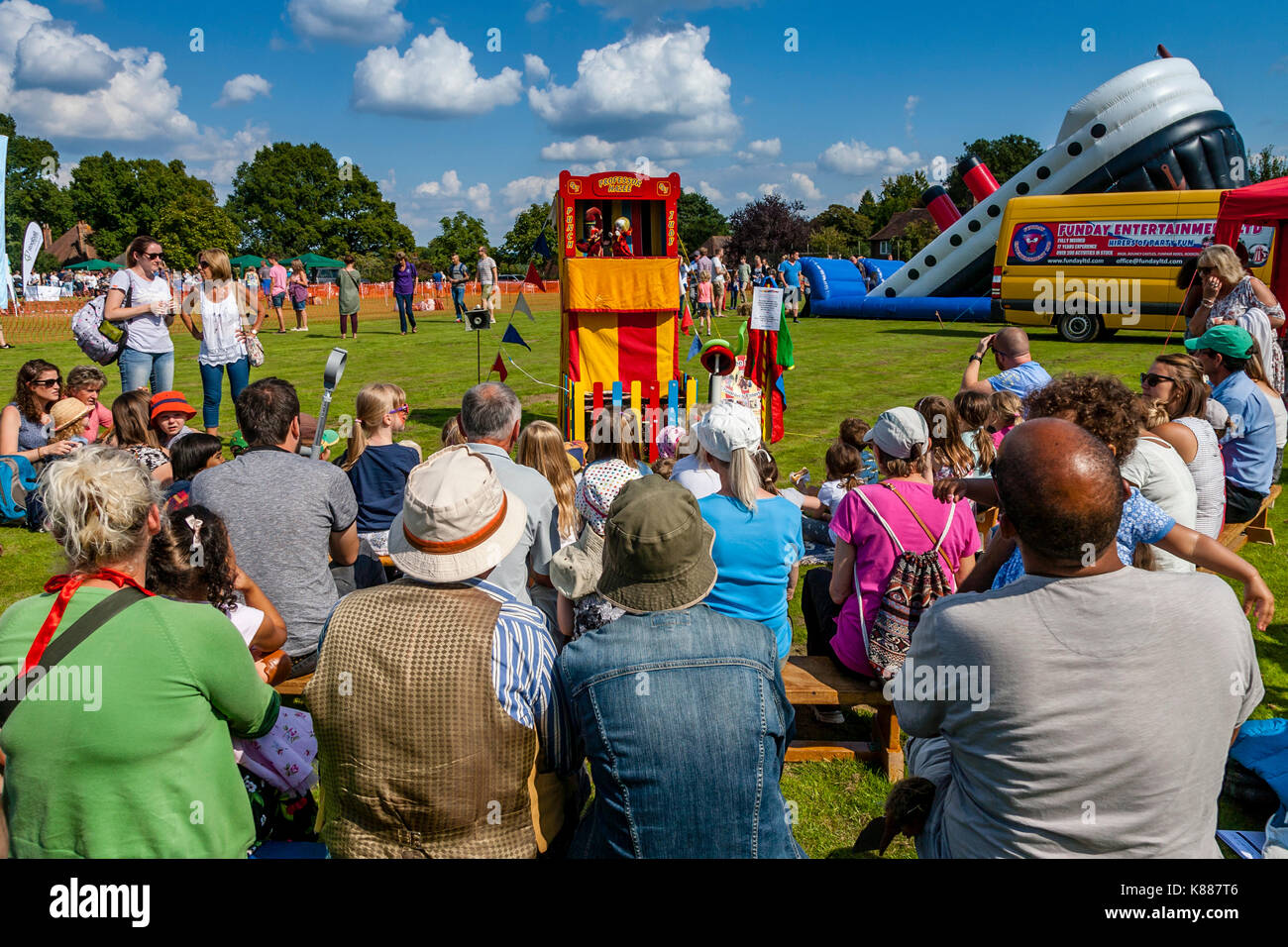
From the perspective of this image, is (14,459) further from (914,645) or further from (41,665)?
(914,645)

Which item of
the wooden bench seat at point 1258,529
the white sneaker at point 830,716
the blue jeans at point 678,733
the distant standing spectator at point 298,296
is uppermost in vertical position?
the distant standing spectator at point 298,296

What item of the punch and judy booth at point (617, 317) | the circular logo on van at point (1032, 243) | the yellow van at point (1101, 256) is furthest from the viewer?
the circular logo on van at point (1032, 243)

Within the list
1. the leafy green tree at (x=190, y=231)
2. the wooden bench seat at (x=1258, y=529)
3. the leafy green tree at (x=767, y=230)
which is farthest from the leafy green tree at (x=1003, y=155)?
the wooden bench seat at (x=1258, y=529)

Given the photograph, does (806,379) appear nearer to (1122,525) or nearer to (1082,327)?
(1082,327)

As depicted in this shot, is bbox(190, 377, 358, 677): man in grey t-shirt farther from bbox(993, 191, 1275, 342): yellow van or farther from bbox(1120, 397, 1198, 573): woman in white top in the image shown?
bbox(993, 191, 1275, 342): yellow van

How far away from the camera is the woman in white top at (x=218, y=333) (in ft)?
27.2

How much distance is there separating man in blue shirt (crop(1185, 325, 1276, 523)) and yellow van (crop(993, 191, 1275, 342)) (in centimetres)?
1288

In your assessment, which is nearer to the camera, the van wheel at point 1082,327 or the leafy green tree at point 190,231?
the van wheel at point 1082,327

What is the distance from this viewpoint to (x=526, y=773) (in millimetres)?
2408

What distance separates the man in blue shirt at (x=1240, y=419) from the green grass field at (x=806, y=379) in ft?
2.06

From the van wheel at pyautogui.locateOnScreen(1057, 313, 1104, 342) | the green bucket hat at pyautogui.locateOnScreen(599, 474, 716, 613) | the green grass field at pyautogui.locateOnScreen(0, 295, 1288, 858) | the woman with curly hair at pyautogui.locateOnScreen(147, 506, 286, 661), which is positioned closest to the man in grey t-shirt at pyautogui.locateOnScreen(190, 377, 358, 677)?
the green grass field at pyautogui.locateOnScreen(0, 295, 1288, 858)

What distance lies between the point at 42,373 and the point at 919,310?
21.2 meters

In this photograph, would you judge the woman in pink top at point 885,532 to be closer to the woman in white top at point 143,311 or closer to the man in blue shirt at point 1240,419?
the man in blue shirt at point 1240,419

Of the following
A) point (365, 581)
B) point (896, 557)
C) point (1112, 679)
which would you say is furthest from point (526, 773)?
point (365, 581)
